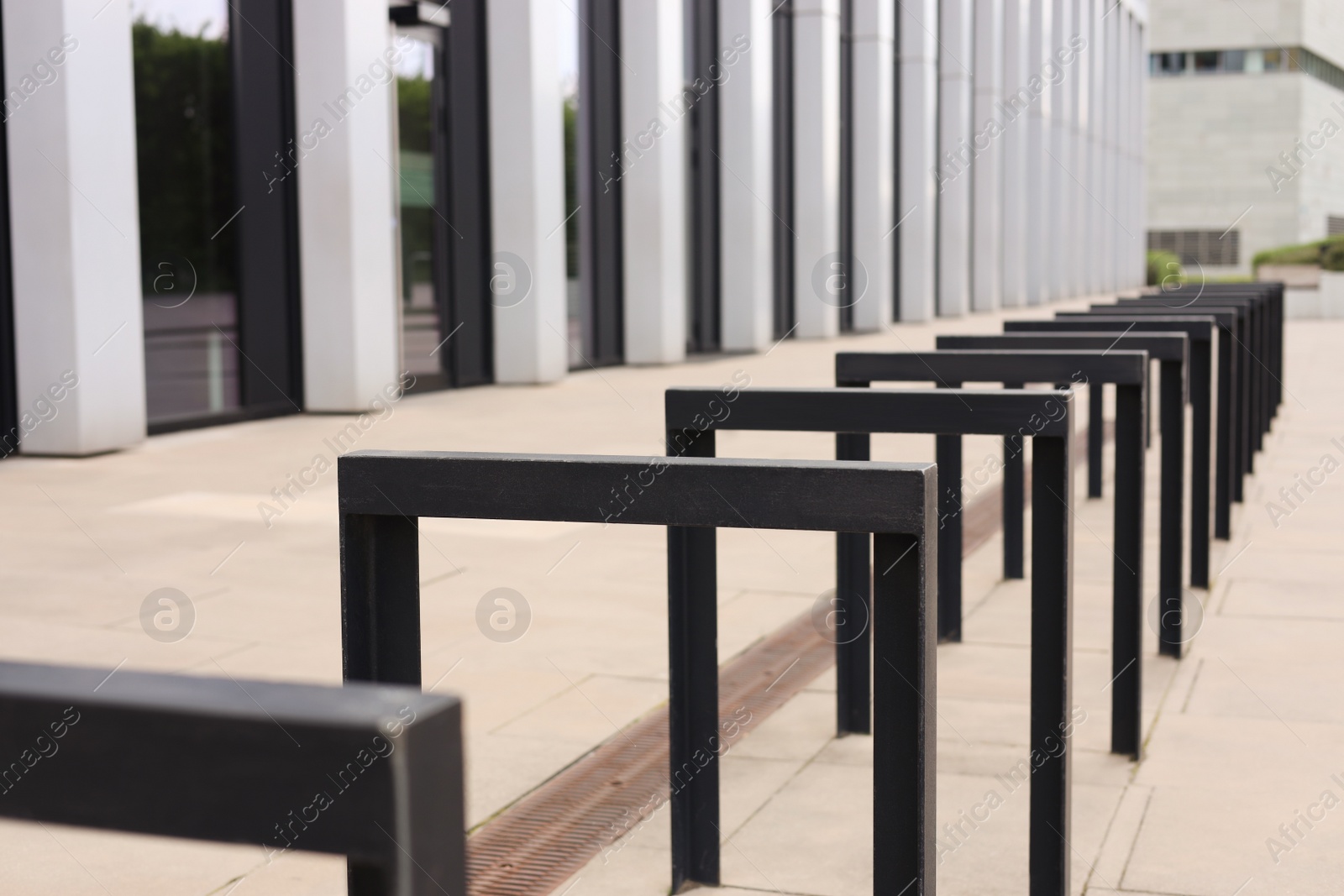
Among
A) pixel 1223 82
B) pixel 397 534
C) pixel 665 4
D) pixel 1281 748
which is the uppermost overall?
pixel 1223 82

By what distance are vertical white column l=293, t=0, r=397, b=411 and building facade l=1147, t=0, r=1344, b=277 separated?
55.0 meters

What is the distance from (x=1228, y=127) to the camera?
6234 centimetres

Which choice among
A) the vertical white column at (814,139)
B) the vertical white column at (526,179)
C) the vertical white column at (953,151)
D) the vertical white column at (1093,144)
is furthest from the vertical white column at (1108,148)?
the vertical white column at (526,179)

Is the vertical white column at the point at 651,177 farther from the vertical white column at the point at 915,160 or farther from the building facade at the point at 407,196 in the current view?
the vertical white column at the point at 915,160

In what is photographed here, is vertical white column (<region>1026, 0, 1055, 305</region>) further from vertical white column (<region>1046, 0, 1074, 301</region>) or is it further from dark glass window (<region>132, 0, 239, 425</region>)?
dark glass window (<region>132, 0, 239, 425</region>)

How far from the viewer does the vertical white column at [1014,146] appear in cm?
3416

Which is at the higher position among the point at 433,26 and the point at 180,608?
the point at 433,26

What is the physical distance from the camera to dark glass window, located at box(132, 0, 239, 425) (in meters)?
11.6

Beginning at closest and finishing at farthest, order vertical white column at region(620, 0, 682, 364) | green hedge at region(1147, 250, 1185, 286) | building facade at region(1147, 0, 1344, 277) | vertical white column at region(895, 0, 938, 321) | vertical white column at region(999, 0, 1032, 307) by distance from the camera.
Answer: vertical white column at region(620, 0, 682, 364)
vertical white column at region(895, 0, 938, 321)
vertical white column at region(999, 0, 1032, 307)
green hedge at region(1147, 250, 1185, 286)
building facade at region(1147, 0, 1344, 277)

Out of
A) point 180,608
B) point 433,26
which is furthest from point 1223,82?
point 180,608

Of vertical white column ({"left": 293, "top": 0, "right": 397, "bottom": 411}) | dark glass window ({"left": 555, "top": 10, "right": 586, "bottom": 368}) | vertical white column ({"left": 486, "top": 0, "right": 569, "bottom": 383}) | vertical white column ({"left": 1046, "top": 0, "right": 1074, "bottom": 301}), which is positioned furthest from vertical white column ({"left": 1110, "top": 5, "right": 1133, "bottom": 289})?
vertical white column ({"left": 293, "top": 0, "right": 397, "bottom": 411})

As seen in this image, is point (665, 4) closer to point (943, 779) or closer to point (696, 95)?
point (696, 95)

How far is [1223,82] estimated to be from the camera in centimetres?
6234

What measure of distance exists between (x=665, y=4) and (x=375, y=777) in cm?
1784
